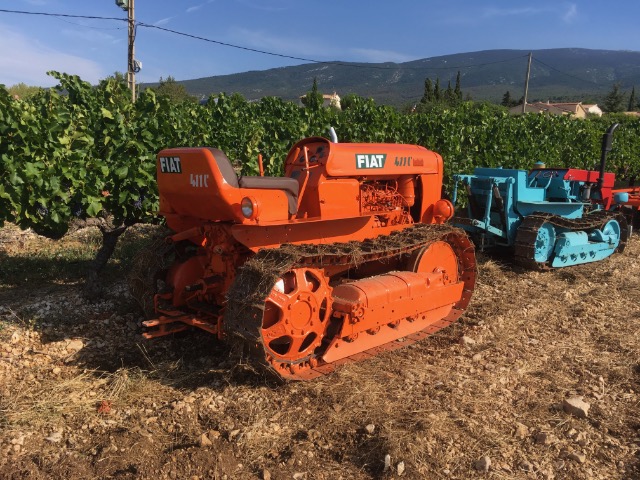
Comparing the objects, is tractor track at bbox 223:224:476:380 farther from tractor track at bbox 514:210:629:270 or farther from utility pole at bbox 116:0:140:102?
utility pole at bbox 116:0:140:102

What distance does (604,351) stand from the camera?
5.78 metres

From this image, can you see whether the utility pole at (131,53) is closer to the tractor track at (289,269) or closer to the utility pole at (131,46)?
the utility pole at (131,46)

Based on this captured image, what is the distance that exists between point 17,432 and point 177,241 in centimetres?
246

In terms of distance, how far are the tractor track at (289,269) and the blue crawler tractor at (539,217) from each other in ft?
9.93

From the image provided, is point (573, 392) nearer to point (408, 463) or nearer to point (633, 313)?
point (408, 463)

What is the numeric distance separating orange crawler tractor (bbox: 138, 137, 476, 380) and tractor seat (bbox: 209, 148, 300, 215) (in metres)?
0.01

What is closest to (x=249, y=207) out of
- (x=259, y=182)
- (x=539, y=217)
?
(x=259, y=182)

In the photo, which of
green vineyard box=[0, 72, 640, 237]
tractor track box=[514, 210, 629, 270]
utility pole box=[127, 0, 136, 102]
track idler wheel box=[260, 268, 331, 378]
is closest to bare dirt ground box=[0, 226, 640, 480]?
track idler wheel box=[260, 268, 331, 378]

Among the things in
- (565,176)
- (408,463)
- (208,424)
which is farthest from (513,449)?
(565,176)

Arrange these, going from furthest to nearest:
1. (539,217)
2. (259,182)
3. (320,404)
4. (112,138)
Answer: (539,217) → (112,138) → (259,182) → (320,404)

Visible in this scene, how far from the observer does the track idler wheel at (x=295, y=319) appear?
4613mm

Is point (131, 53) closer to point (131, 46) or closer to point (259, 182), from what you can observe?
point (131, 46)

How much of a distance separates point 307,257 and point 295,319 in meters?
0.56

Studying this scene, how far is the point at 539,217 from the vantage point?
8.82m
